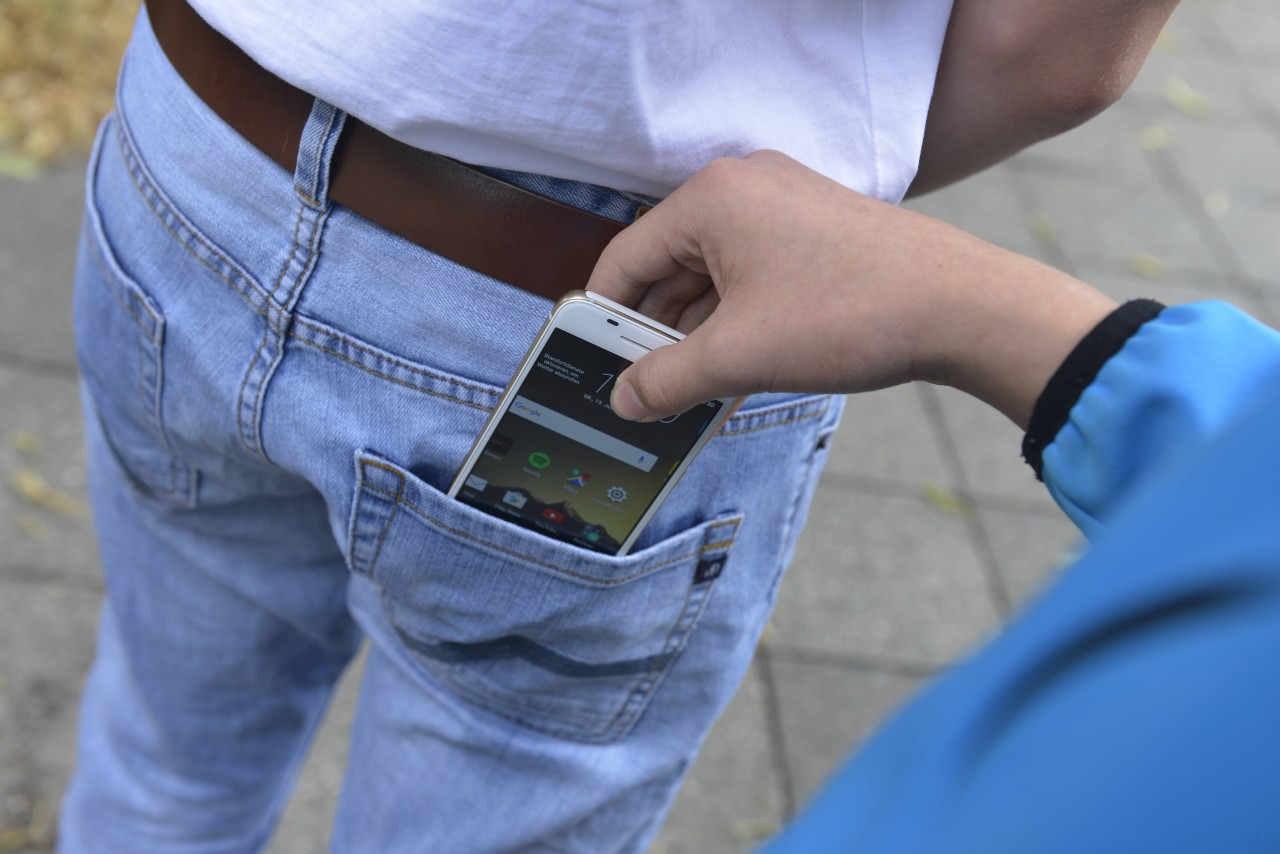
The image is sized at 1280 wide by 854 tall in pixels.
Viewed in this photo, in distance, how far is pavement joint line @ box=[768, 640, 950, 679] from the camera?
241 cm

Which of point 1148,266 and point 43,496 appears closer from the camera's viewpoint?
point 43,496

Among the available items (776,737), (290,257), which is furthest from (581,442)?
(776,737)

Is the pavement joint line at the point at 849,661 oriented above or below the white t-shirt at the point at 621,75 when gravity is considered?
below

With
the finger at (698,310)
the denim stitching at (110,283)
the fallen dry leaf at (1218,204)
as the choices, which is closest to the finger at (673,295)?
the finger at (698,310)

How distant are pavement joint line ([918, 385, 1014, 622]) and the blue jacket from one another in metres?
2.30

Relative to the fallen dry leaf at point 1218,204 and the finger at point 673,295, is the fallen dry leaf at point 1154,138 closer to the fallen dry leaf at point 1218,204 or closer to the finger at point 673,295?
the fallen dry leaf at point 1218,204

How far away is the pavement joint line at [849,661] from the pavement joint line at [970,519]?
0.25m

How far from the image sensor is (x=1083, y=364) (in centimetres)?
64

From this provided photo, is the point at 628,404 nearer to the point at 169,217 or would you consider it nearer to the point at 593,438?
the point at 593,438

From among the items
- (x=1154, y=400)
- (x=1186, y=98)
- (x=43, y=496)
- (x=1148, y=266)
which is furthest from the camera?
(x=1186, y=98)

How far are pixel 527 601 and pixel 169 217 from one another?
1.38 feet

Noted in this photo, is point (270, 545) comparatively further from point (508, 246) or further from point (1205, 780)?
point (1205, 780)

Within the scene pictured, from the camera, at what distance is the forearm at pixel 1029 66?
0.81 meters

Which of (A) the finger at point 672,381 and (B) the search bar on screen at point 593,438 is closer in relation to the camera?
(A) the finger at point 672,381
